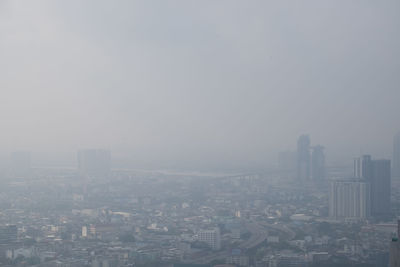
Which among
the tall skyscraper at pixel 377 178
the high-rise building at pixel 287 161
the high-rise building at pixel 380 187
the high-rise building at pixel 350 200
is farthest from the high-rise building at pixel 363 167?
the high-rise building at pixel 287 161

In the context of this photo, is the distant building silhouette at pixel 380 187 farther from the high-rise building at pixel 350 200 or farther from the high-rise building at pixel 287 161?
the high-rise building at pixel 287 161

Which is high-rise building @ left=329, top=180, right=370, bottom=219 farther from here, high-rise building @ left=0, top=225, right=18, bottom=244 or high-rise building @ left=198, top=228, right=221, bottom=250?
high-rise building @ left=0, top=225, right=18, bottom=244

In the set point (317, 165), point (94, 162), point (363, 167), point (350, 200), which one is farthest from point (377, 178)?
point (94, 162)

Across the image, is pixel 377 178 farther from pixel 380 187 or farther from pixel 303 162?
pixel 303 162

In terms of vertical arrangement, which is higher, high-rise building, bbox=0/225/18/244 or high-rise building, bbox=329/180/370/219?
high-rise building, bbox=329/180/370/219

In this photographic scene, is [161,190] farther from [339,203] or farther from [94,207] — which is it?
[339,203]

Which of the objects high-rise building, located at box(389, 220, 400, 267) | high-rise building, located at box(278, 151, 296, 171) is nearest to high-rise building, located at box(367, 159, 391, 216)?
high-rise building, located at box(278, 151, 296, 171)

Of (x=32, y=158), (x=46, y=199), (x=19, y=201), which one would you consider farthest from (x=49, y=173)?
(x=19, y=201)
